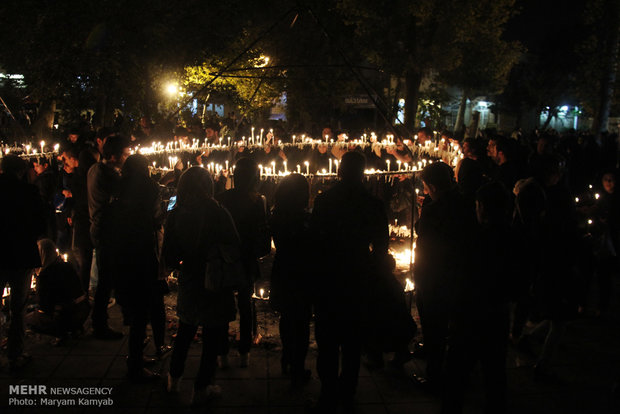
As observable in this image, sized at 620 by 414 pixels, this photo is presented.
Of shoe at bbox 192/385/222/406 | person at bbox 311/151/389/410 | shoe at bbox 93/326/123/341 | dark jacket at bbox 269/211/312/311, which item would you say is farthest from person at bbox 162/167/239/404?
shoe at bbox 93/326/123/341

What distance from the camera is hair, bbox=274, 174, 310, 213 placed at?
14.2ft

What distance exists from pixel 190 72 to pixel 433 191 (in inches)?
726

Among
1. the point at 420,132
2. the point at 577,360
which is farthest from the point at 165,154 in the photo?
the point at 577,360

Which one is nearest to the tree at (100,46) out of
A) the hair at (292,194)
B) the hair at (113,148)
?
the hair at (113,148)

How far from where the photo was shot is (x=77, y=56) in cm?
1402

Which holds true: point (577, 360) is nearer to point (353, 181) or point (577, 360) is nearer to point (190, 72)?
point (353, 181)

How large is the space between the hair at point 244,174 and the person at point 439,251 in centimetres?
164

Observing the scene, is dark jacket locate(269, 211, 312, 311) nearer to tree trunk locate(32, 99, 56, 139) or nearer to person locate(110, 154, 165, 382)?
person locate(110, 154, 165, 382)

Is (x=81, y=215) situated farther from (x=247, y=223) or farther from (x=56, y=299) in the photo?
(x=247, y=223)

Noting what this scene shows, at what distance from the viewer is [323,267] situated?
4062 mm

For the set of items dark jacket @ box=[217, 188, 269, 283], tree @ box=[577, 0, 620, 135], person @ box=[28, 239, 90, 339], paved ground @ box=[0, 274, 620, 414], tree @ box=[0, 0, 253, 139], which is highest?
tree @ box=[577, 0, 620, 135]

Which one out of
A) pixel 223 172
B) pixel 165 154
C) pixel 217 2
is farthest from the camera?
pixel 217 2

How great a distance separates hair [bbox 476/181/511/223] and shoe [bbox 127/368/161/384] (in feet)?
11.0

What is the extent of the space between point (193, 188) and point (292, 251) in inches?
39.4
